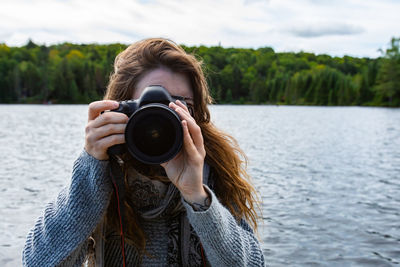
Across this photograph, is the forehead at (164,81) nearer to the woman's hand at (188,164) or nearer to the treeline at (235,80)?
the woman's hand at (188,164)

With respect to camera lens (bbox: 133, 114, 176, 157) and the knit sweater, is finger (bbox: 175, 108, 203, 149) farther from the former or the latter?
the knit sweater

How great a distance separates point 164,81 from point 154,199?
55 centimetres

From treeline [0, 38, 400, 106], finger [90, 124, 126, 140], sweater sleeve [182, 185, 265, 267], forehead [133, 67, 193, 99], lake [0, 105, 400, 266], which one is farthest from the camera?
treeline [0, 38, 400, 106]

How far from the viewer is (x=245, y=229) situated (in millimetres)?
1865

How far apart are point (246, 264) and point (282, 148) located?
53.1ft

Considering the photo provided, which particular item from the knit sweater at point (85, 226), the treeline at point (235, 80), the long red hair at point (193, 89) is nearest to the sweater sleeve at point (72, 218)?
the knit sweater at point (85, 226)

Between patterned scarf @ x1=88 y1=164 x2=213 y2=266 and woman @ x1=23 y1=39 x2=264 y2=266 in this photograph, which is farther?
patterned scarf @ x1=88 y1=164 x2=213 y2=266

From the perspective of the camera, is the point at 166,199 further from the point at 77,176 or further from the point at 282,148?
the point at 282,148

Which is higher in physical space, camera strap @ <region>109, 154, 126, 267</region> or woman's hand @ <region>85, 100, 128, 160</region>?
woman's hand @ <region>85, 100, 128, 160</region>

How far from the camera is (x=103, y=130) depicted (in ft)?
5.41

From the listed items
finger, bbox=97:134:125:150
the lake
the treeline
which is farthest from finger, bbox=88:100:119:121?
the treeline

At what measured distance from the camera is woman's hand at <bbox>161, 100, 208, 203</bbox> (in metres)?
1.59

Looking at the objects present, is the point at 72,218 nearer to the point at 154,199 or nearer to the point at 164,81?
the point at 154,199

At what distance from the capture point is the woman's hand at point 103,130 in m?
1.62
